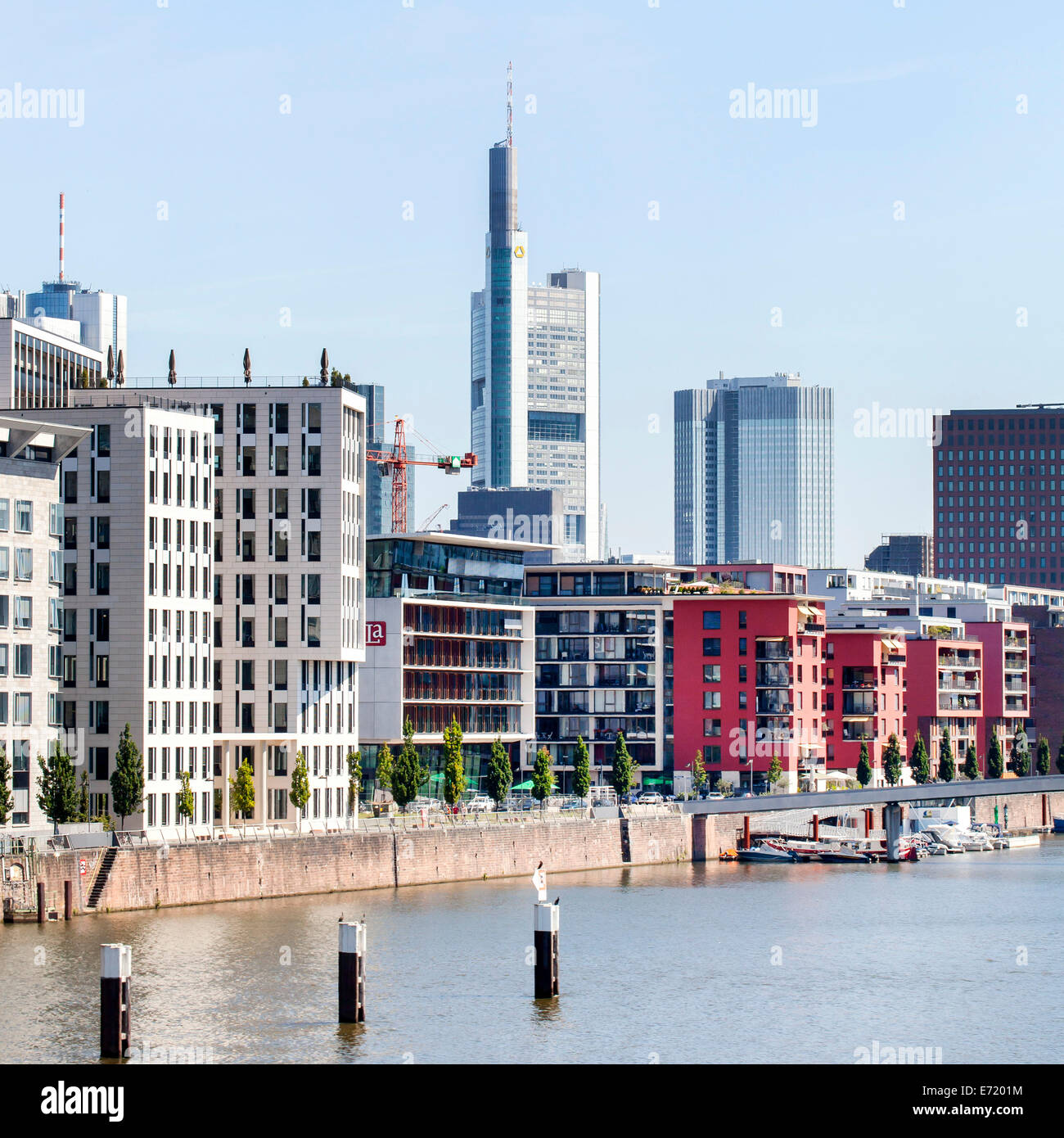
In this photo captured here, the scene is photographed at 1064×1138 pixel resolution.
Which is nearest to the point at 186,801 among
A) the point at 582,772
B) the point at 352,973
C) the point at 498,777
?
the point at 498,777

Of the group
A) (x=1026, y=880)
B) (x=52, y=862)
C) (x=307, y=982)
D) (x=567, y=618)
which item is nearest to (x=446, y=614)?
(x=567, y=618)

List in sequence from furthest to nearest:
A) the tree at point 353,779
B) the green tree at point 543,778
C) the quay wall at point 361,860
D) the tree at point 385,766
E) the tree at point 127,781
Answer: the green tree at point 543,778 → the tree at point 385,766 → the tree at point 353,779 → the tree at point 127,781 → the quay wall at point 361,860

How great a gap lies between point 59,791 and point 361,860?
19.3m

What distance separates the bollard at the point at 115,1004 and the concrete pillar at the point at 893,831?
99095 mm

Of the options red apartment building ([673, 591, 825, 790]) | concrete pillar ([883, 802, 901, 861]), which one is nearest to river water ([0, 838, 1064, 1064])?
concrete pillar ([883, 802, 901, 861])

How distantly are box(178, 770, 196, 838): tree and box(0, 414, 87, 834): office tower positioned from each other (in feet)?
30.8

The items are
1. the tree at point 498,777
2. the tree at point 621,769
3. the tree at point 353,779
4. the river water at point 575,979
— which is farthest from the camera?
the tree at point 621,769

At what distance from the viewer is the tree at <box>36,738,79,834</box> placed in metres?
111

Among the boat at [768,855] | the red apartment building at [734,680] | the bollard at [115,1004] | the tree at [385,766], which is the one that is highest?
the red apartment building at [734,680]

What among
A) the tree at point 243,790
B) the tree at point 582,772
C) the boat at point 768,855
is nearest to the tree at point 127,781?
the tree at point 243,790

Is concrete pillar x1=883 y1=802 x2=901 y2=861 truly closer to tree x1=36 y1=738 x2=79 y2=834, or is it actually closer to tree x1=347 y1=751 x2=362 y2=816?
tree x1=347 y1=751 x2=362 y2=816

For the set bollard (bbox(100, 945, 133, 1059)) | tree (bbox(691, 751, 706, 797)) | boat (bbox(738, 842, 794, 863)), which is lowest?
boat (bbox(738, 842, 794, 863))

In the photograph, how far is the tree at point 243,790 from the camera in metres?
132

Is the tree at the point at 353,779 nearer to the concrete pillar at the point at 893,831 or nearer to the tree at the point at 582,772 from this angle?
the tree at the point at 582,772
